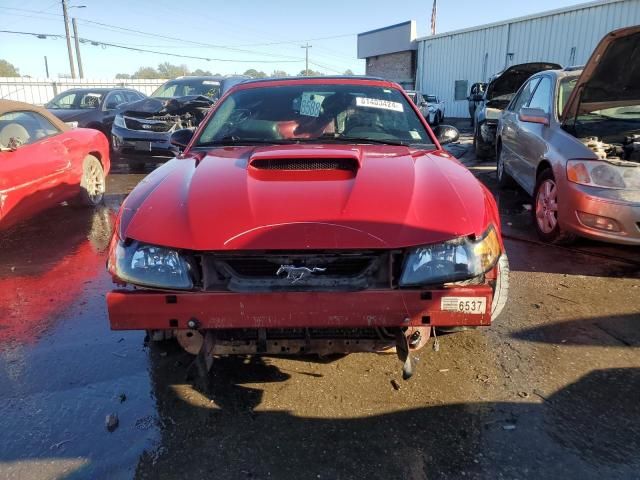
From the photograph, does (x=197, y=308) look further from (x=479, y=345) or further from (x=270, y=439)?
(x=479, y=345)

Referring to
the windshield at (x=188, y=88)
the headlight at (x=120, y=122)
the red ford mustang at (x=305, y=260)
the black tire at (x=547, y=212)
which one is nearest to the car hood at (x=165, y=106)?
the headlight at (x=120, y=122)

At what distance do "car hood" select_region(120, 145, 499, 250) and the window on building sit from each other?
2326cm

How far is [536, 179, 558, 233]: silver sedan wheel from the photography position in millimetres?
4746

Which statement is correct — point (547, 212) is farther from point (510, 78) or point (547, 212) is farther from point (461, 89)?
point (461, 89)

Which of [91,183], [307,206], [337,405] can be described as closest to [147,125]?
[91,183]

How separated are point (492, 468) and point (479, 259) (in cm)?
87

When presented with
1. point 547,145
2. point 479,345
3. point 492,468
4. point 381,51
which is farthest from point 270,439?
point 381,51

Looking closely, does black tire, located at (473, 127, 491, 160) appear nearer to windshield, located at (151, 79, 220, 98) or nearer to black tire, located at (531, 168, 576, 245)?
black tire, located at (531, 168, 576, 245)

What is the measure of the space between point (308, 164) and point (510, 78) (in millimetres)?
8745

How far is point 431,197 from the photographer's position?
232 cm

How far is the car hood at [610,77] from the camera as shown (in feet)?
14.8

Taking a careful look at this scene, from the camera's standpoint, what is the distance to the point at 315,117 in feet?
11.2

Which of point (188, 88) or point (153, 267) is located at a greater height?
point (188, 88)

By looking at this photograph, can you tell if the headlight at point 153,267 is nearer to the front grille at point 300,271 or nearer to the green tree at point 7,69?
the front grille at point 300,271
